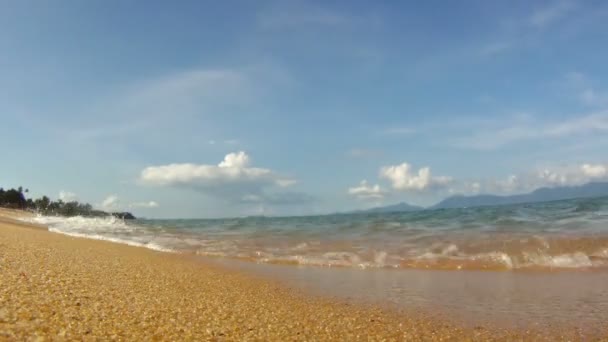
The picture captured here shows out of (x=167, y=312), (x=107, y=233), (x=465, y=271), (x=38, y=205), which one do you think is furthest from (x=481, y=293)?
(x=38, y=205)

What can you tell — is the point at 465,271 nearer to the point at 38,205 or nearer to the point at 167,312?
the point at 167,312

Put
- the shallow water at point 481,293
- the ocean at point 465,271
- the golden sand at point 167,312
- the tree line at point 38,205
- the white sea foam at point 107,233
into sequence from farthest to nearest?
the tree line at point 38,205, the white sea foam at point 107,233, the ocean at point 465,271, the shallow water at point 481,293, the golden sand at point 167,312

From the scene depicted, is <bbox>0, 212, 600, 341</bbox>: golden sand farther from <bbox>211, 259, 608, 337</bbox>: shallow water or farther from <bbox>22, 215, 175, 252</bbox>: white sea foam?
<bbox>22, 215, 175, 252</bbox>: white sea foam

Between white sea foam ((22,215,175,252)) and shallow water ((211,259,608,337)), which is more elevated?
white sea foam ((22,215,175,252))

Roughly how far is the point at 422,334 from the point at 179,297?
4251mm

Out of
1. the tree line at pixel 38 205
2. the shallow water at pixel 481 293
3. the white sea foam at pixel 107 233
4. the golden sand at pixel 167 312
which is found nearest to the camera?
the golden sand at pixel 167 312


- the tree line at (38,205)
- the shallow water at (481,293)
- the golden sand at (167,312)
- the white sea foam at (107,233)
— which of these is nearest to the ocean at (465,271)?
the shallow water at (481,293)

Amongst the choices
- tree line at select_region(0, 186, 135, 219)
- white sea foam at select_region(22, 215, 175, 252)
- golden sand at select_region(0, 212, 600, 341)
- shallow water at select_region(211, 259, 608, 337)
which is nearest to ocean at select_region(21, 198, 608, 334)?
shallow water at select_region(211, 259, 608, 337)

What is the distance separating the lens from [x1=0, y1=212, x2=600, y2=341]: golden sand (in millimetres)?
5219

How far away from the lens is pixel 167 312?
21.5 ft

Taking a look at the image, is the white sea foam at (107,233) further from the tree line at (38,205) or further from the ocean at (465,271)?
the tree line at (38,205)

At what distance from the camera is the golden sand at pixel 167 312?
5.22 metres

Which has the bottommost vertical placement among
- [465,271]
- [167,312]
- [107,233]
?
[465,271]

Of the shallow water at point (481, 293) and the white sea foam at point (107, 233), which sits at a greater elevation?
the white sea foam at point (107, 233)
